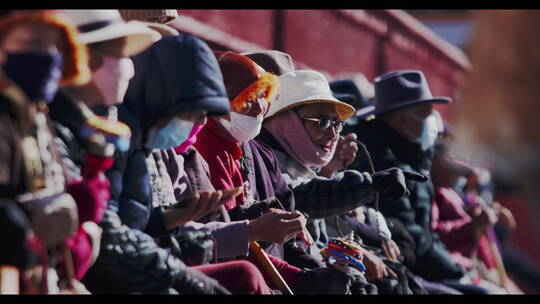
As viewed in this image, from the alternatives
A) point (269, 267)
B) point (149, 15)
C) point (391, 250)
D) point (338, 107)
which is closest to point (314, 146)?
point (338, 107)

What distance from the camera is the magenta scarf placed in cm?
527

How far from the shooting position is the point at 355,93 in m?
6.77

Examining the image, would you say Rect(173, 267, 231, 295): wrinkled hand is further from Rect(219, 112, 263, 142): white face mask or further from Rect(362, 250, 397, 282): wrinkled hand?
Rect(362, 250, 397, 282): wrinkled hand

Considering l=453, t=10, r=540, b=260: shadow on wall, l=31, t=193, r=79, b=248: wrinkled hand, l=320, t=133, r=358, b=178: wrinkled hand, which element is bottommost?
l=320, t=133, r=358, b=178: wrinkled hand

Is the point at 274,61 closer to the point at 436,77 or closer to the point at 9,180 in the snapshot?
the point at 9,180

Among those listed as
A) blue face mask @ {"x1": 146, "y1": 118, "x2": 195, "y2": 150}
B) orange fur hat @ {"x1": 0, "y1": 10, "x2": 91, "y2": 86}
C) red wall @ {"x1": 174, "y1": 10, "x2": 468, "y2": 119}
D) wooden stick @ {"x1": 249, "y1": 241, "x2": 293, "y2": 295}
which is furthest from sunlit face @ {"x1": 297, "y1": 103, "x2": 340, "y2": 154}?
red wall @ {"x1": 174, "y1": 10, "x2": 468, "y2": 119}

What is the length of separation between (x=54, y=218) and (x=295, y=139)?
97.7 inches

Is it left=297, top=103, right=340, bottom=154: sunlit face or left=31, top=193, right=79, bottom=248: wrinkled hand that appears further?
left=297, top=103, right=340, bottom=154: sunlit face

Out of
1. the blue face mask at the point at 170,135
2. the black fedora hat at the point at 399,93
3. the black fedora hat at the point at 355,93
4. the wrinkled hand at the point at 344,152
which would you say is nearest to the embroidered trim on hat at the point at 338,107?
the wrinkled hand at the point at 344,152

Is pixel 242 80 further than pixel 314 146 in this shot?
No

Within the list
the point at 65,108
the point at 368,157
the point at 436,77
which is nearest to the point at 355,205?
the point at 368,157

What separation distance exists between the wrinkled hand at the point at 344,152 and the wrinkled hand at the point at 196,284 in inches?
81.0

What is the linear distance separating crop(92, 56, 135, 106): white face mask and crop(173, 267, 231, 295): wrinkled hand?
65cm

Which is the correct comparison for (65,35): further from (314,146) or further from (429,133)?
(429,133)
